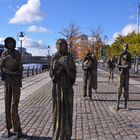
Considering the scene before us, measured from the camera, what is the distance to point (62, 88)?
752 cm

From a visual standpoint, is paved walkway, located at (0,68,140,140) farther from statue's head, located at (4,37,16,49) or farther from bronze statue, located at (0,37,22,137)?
statue's head, located at (4,37,16,49)

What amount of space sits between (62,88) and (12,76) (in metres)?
1.73

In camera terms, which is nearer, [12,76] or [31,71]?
[12,76]

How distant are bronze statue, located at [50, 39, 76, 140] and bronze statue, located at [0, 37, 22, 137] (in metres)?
1.46

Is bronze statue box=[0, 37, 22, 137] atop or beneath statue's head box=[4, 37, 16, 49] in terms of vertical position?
beneath

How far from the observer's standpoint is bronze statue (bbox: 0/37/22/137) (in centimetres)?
878

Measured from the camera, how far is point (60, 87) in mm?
7535

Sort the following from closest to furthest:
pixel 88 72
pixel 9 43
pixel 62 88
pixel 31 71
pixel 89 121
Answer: pixel 62 88
pixel 9 43
pixel 89 121
pixel 88 72
pixel 31 71

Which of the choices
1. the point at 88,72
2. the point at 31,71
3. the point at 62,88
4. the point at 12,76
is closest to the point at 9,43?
the point at 12,76

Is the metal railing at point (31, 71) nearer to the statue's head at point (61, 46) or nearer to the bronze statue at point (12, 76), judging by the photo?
A: the bronze statue at point (12, 76)

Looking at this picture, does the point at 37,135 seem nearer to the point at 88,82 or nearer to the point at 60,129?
the point at 60,129

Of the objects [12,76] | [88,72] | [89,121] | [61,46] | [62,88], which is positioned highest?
[61,46]

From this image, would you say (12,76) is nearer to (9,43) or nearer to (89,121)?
(9,43)

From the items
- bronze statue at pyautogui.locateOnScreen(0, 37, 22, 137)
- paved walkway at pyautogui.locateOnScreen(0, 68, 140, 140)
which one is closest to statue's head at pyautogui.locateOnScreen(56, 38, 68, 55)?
bronze statue at pyautogui.locateOnScreen(0, 37, 22, 137)
